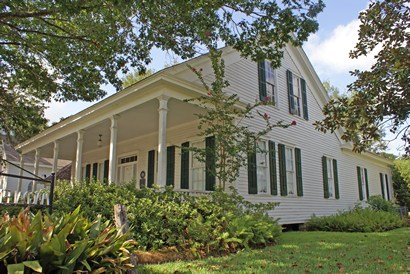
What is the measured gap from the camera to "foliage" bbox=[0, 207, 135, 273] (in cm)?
287

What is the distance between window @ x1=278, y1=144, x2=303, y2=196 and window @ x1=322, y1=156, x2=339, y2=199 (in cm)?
235

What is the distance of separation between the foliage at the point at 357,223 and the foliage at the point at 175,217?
17.2ft

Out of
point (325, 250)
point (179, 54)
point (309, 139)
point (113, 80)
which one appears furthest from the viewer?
point (309, 139)

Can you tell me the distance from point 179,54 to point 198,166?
414 centimetres

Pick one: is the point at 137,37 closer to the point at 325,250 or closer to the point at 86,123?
the point at 86,123

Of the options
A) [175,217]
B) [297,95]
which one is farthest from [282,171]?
[175,217]

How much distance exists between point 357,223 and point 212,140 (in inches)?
246

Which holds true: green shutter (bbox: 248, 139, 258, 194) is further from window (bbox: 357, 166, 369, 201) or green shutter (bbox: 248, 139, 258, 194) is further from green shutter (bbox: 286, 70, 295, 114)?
window (bbox: 357, 166, 369, 201)

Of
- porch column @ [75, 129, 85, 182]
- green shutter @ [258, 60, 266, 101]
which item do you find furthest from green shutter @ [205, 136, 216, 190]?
porch column @ [75, 129, 85, 182]

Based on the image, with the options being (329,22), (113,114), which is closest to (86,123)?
(113,114)

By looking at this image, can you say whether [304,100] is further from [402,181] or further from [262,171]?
[402,181]

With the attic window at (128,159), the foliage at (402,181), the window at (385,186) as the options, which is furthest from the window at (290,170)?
the foliage at (402,181)

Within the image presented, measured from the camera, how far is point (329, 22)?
7.09m

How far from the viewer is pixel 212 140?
1032 centimetres
